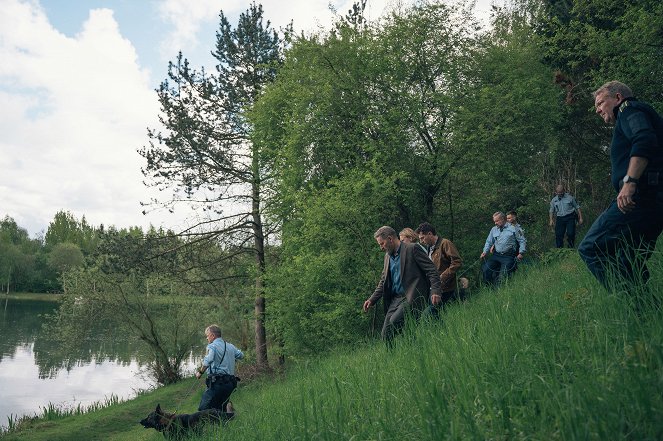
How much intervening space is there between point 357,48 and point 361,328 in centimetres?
940

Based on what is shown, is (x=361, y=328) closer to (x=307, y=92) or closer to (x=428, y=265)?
(x=307, y=92)

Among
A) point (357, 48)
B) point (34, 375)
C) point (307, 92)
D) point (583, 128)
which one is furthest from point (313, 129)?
point (34, 375)

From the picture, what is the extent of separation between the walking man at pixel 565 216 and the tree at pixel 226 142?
36.6 ft

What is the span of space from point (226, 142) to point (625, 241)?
2091 cm

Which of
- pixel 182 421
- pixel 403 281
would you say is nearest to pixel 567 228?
pixel 403 281

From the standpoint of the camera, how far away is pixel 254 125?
2247 cm

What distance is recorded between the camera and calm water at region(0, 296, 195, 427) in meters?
24.9

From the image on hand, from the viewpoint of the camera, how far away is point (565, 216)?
14.1 m

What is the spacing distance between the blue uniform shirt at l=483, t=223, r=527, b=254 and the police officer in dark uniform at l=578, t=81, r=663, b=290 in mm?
6893

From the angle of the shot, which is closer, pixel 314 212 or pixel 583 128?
pixel 314 212

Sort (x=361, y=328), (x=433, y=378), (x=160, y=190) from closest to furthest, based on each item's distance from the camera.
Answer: (x=433, y=378) → (x=361, y=328) → (x=160, y=190)

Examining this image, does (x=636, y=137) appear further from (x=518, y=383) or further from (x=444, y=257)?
(x=444, y=257)

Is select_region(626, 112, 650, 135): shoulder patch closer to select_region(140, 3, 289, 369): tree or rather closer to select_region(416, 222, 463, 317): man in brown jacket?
select_region(416, 222, 463, 317): man in brown jacket

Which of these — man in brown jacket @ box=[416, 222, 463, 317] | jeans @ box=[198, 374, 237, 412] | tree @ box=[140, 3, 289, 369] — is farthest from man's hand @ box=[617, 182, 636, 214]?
tree @ box=[140, 3, 289, 369]
